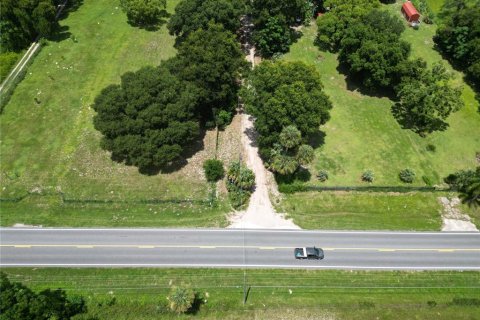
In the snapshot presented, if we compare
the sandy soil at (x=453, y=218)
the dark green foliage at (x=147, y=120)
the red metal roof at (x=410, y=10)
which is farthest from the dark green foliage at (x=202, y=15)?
the sandy soil at (x=453, y=218)

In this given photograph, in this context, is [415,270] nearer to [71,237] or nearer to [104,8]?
[71,237]

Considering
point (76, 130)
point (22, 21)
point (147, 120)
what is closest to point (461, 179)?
point (147, 120)

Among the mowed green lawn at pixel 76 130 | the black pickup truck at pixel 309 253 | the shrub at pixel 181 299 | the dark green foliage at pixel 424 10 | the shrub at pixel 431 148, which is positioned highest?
the dark green foliage at pixel 424 10

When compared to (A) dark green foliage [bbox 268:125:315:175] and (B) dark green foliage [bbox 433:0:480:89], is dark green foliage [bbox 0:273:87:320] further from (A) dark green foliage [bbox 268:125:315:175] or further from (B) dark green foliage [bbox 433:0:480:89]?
(B) dark green foliage [bbox 433:0:480:89]

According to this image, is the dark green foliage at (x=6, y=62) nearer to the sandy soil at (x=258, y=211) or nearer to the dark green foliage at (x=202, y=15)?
the dark green foliage at (x=202, y=15)

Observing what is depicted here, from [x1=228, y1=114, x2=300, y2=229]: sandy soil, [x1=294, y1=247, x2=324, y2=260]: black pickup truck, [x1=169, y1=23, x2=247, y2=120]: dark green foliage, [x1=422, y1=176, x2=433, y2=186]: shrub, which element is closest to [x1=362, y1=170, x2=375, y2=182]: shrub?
[x1=422, y1=176, x2=433, y2=186]: shrub

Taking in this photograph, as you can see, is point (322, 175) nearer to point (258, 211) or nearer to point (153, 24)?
point (258, 211)
